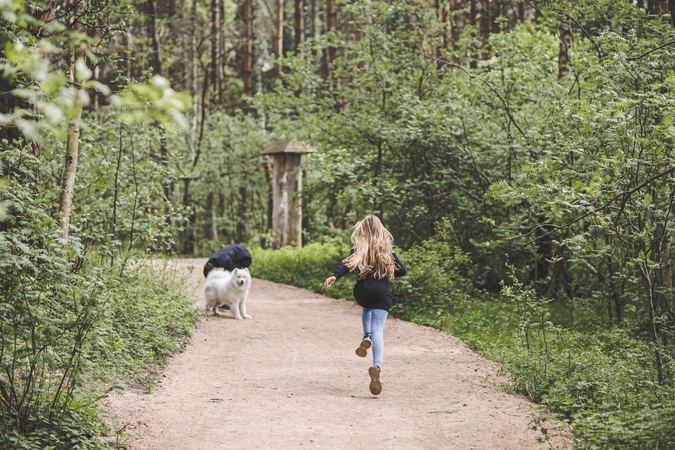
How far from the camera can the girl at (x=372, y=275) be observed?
7.90m

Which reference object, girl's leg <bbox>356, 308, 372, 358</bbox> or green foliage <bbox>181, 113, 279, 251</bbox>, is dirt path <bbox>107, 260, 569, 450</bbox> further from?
green foliage <bbox>181, 113, 279, 251</bbox>

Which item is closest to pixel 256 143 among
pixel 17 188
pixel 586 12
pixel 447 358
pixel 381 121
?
pixel 381 121

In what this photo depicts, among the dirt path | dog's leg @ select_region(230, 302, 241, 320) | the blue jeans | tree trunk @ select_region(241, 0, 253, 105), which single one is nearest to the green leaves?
the dirt path

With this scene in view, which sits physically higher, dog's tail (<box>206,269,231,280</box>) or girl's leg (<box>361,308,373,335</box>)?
dog's tail (<box>206,269,231,280</box>)

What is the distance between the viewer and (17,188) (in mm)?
6227

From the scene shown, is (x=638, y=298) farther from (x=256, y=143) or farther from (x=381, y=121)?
(x=256, y=143)

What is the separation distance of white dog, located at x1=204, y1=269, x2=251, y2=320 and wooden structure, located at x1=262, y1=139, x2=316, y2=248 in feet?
28.7

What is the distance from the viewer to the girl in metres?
7.90

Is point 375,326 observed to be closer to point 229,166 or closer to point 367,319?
point 367,319

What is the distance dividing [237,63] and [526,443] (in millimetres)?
35491

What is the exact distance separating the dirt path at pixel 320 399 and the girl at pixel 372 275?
65 cm

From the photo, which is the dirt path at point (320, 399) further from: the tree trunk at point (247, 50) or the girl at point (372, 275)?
the tree trunk at point (247, 50)

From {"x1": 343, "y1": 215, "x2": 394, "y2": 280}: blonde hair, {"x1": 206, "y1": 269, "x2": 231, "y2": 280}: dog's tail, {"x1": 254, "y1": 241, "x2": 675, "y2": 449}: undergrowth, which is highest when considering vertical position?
{"x1": 343, "y1": 215, "x2": 394, "y2": 280}: blonde hair

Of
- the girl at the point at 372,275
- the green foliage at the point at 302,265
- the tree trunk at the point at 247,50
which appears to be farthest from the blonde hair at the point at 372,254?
the tree trunk at the point at 247,50
